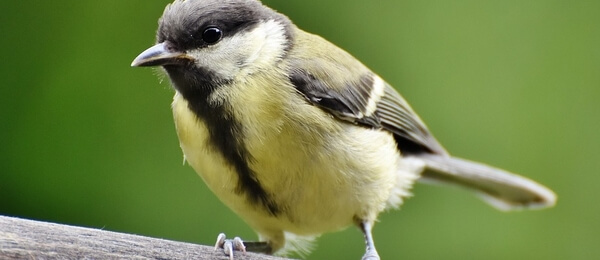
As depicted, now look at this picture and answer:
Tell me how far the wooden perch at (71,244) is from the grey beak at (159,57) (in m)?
0.42

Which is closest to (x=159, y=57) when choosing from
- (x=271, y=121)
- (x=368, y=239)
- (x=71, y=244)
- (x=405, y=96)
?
(x=271, y=121)

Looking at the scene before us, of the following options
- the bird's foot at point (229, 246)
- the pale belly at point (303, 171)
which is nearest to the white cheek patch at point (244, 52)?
the pale belly at point (303, 171)

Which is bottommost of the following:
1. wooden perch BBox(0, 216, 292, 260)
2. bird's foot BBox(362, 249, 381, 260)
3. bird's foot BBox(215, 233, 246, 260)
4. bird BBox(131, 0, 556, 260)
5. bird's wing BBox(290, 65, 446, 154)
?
wooden perch BBox(0, 216, 292, 260)

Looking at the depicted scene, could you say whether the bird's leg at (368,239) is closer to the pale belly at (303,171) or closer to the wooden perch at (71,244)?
the pale belly at (303,171)

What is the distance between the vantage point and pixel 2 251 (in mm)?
1237

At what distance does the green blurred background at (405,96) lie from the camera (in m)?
2.28

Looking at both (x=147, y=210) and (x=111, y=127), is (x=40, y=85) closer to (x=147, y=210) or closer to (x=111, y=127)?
(x=111, y=127)

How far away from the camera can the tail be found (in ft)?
7.76

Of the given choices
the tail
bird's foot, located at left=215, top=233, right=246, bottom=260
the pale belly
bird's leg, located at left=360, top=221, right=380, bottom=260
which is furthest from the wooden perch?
the tail

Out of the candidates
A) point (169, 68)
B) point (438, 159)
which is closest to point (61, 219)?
point (169, 68)

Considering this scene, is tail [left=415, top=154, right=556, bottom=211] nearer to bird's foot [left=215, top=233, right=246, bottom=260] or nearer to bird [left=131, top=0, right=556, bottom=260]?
bird [left=131, top=0, right=556, bottom=260]

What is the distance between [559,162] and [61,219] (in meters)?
1.47

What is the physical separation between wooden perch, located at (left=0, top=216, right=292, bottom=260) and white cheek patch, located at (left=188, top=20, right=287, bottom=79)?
0.46m

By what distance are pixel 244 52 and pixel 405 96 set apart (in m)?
0.94
